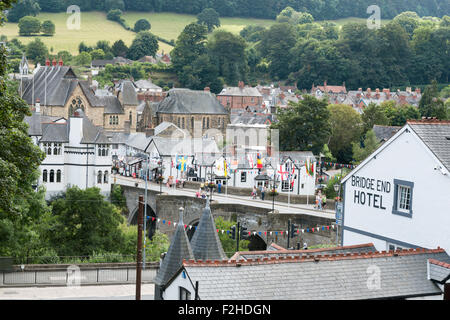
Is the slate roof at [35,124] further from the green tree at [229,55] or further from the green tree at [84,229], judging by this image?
the green tree at [229,55]

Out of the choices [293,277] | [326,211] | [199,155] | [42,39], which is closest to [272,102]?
[42,39]

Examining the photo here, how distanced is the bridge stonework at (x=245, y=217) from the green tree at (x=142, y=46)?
4929 inches

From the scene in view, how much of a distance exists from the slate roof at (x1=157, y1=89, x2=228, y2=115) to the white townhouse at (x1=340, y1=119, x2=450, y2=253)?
9001 centimetres

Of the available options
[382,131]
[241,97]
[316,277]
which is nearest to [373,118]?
[382,131]

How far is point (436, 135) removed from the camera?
24266mm

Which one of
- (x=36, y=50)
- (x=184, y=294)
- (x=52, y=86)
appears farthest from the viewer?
(x=36, y=50)

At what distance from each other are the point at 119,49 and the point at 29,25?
22.3 m

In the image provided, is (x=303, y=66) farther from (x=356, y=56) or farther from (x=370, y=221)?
(x=370, y=221)

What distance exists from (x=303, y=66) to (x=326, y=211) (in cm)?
12822

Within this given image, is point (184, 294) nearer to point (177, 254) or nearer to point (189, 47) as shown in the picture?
point (177, 254)

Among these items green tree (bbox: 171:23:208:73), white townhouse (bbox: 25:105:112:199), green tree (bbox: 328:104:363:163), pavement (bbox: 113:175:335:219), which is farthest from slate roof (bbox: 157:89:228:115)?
green tree (bbox: 171:23:208:73)

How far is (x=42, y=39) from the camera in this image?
18325 centimetres

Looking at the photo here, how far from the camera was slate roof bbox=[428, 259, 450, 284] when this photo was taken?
20219 mm

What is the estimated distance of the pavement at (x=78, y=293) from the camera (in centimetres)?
2955
